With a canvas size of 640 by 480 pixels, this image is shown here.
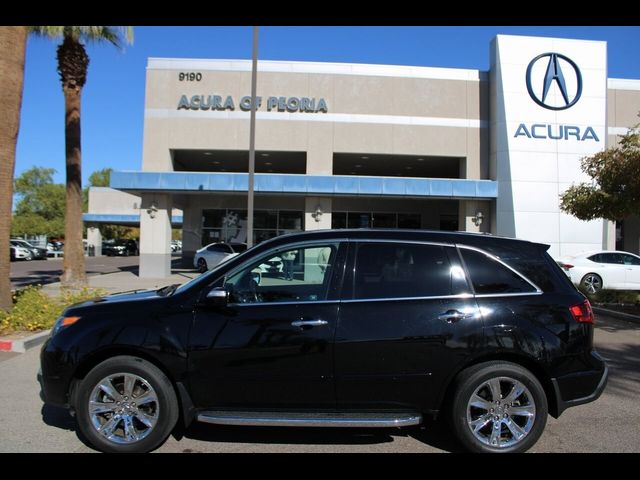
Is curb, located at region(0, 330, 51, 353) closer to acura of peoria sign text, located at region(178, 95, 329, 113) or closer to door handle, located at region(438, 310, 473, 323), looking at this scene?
door handle, located at region(438, 310, 473, 323)

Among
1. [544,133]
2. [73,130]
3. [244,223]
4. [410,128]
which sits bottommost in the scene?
[244,223]

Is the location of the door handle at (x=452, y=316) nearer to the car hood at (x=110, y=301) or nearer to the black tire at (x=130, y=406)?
the black tire at (x=130, y=406)

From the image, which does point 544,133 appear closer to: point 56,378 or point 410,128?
point 410,128

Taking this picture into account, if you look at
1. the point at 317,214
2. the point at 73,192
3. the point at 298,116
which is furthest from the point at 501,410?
the point at 298,116

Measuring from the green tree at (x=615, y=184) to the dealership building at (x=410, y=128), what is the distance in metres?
8.77

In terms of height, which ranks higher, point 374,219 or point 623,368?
point 374,219

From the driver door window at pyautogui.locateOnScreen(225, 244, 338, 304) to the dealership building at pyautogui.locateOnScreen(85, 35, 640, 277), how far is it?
16.1 m

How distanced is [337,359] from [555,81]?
21.7 m

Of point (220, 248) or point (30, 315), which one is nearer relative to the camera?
point (30, 315)

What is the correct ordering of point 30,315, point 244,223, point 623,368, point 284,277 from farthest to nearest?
point 244,223 < point 30,315 < point 623,368 < point 284,277

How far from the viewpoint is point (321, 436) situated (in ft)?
14.4

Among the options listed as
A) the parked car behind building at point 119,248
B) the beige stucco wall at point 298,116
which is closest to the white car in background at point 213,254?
the beige stucco wall at point 298,116

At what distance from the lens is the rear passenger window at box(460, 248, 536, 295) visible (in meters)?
4.18
